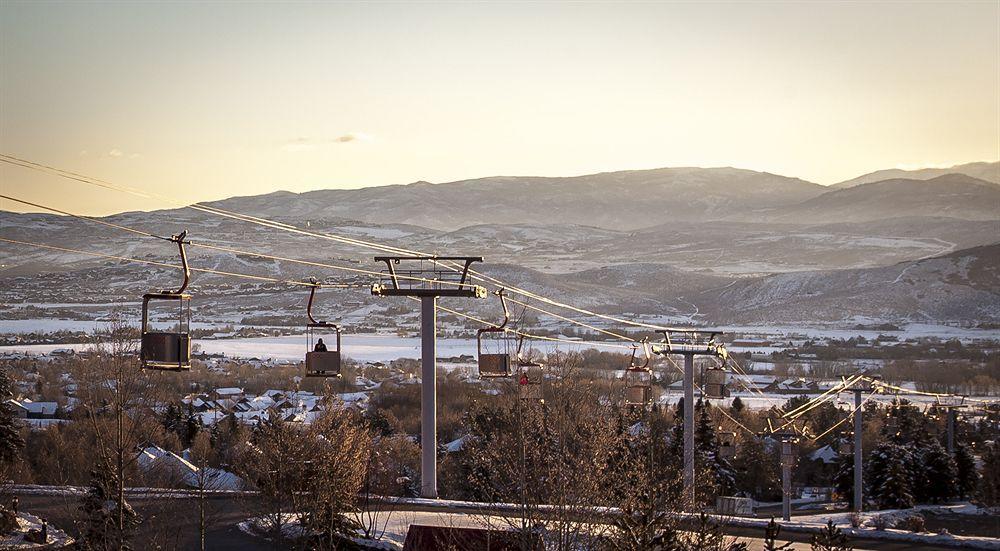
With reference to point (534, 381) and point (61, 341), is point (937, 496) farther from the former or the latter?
point (61, 341)

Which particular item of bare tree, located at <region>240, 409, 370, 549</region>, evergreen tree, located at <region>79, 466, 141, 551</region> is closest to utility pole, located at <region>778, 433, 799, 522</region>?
bare tree, located at <region>240, 409, 370, 549</region>

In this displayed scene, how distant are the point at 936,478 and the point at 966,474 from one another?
367 centimetres

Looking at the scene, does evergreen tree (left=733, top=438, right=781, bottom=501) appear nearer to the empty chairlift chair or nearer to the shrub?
the shrub

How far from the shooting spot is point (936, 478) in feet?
190

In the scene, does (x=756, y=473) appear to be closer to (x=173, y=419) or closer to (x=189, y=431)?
(x=189, y=431)

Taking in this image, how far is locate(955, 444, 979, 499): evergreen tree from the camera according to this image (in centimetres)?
6006

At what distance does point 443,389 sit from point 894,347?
86.5 m

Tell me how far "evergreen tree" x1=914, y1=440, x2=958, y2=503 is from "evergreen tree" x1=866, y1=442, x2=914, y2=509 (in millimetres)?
1231

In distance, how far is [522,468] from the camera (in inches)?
890

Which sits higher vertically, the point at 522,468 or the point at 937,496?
the point at 522,468

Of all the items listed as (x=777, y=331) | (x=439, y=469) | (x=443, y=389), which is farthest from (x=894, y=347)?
(x=439, y=469)

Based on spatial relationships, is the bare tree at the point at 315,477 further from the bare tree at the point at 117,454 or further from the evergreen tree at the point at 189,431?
the evergreen tree at the point at 189,431

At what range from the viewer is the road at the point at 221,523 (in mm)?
34594

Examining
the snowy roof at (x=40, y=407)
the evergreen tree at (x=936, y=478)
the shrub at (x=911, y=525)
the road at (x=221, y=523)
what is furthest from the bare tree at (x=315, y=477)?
the snowy roof at (x=40, y=407)
